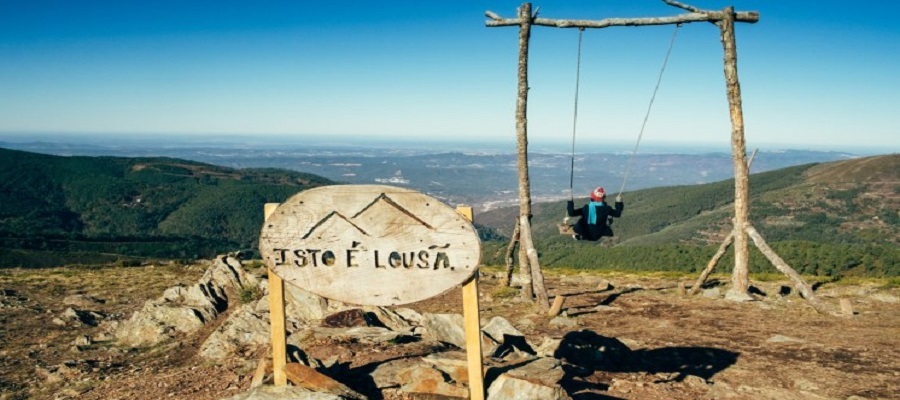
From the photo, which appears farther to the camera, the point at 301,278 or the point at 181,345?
the point at 181,345

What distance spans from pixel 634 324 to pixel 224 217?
19308 cm

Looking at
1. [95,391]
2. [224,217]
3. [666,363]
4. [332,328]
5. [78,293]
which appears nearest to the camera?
[95,391]

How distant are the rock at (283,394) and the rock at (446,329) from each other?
3.98 metres

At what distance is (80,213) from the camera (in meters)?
197

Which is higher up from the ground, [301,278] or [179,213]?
[301,278]

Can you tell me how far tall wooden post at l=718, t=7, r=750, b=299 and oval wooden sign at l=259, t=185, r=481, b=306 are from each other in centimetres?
1217

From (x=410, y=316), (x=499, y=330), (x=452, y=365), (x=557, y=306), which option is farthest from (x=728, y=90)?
(x=452, y=365)

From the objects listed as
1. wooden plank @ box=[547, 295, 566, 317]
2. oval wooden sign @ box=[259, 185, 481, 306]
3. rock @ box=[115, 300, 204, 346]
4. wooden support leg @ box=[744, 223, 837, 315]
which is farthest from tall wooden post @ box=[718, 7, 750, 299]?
rock @ box=[115, 300, 204, 346]

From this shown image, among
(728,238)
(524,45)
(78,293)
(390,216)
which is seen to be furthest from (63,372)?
(728,238)

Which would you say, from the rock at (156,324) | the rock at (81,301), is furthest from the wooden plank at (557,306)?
the rock at (81,301)

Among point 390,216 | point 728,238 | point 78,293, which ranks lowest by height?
point 78,293

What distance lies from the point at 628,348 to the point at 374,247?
680 centimetres

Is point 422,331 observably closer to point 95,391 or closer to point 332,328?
point 332,328

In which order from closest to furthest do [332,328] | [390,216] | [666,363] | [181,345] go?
1. [390,216]
2. [666,363]
3. [332,328]
4. [181,345]
